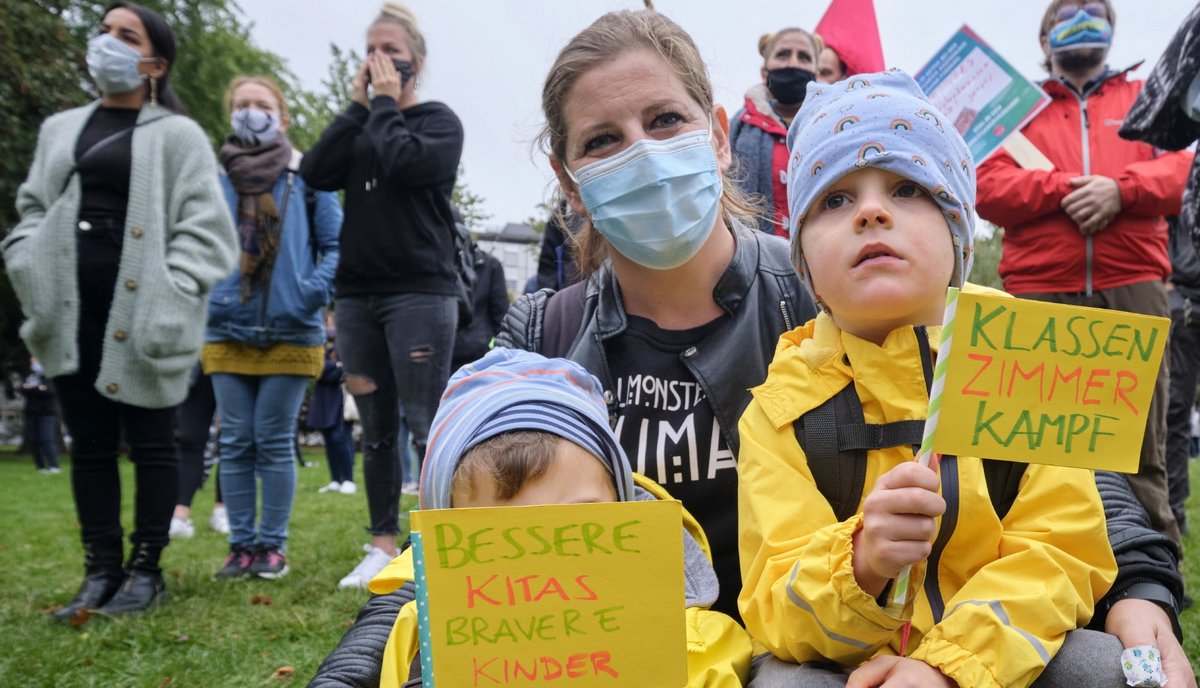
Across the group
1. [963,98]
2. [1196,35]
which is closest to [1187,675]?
[1196,35]

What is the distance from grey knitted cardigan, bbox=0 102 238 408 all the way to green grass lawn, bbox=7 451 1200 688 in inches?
31.8

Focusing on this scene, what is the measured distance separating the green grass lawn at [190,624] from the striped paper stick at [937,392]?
6.41 ft

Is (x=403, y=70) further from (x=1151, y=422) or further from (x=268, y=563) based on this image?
(x=1151, y=422)

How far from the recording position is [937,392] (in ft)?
3.90

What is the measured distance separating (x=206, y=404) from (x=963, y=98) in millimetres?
3893

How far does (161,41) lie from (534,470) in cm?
292

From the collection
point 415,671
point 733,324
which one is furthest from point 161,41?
point 415,671

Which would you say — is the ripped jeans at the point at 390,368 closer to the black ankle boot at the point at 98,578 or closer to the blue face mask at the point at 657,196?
the black ankle boot at the point at 98,578

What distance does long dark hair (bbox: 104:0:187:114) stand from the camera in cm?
349

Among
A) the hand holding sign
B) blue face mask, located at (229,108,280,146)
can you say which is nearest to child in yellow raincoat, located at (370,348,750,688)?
the hand holding sign

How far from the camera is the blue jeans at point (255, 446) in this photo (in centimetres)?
396

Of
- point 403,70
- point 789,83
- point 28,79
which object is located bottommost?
point 789,83

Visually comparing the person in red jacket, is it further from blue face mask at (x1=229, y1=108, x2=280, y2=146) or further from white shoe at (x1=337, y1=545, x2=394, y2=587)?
blue face mask at (x1=229, y1=108, x2=280, y2=146)

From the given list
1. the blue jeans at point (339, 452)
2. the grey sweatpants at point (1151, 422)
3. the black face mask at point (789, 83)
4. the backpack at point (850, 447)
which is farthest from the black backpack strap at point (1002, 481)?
the blue jeans at point (339, 452)
